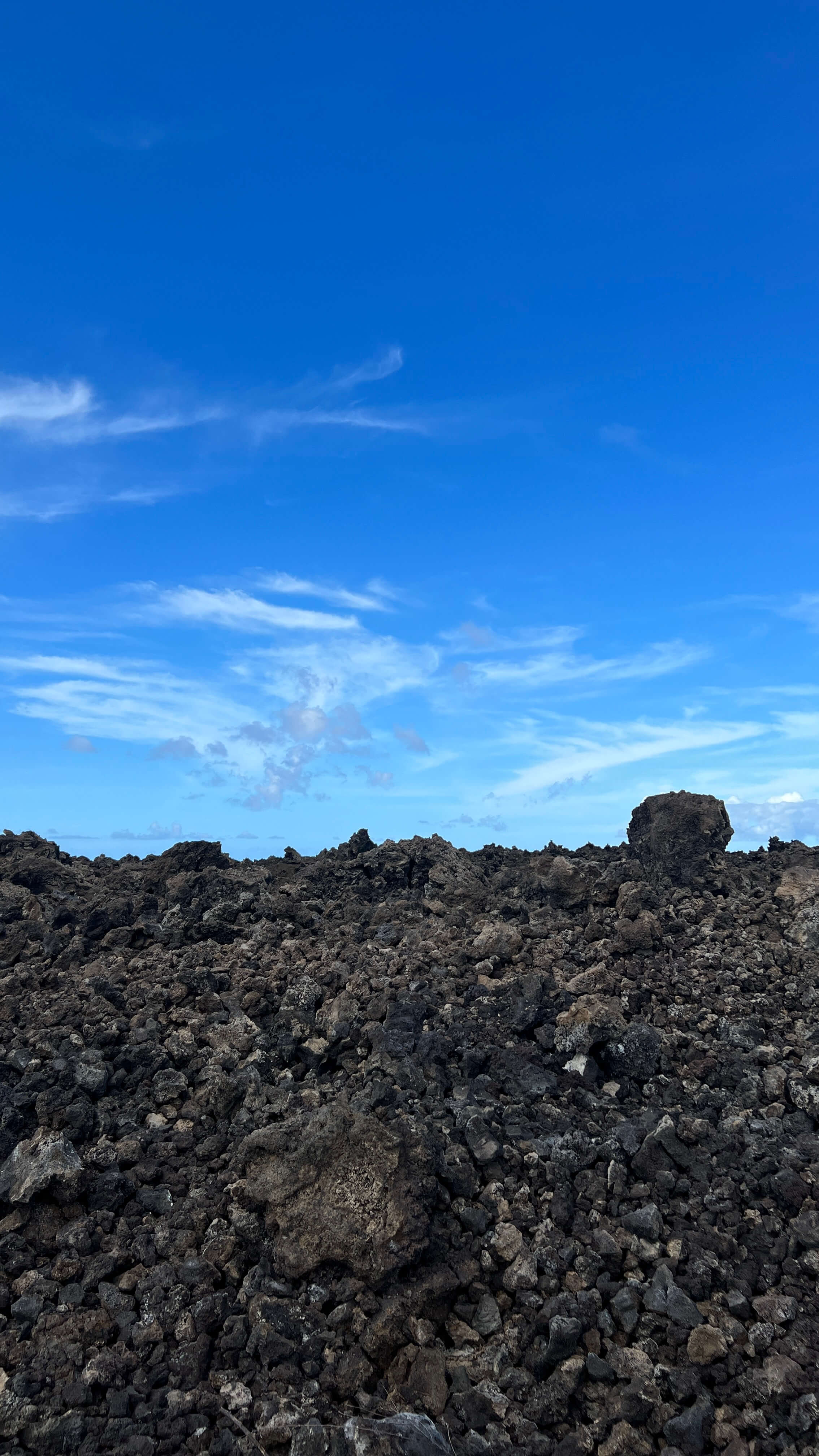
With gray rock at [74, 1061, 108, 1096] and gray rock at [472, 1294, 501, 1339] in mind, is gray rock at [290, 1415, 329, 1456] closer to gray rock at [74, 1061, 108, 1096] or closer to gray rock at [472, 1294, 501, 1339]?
gray rock at [472, 1294, 501, 1339]

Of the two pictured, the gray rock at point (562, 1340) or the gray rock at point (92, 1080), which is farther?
the gray rock at point (92, 1080)

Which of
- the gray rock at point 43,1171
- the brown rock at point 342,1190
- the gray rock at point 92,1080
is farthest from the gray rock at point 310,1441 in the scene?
the gray rock at point 92,1080

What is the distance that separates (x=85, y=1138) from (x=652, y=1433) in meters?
5.68

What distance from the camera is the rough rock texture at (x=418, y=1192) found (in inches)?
252

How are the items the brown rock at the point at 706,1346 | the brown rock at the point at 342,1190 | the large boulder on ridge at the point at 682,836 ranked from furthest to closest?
the large boulder on ridge at the point at 682,836
the brown rock at the point at 342,1190
the brown rock at the point at 706,1346

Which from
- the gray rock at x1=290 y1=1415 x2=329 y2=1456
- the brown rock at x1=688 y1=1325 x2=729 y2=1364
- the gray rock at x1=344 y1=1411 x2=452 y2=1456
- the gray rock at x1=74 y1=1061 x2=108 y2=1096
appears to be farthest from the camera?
the gray rock at x1=74 y1=1061 x2=108 y2=1096

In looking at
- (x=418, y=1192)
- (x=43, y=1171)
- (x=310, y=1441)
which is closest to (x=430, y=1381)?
(x=310, y=1441)

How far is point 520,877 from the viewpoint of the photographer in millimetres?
16219

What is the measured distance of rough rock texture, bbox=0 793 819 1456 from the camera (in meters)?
6.39

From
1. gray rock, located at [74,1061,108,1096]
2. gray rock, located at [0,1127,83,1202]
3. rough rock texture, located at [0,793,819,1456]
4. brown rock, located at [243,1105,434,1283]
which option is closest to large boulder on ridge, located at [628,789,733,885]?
rough rock texture, located at [0,793,819,1456]

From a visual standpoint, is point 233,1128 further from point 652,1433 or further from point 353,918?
point 353,918

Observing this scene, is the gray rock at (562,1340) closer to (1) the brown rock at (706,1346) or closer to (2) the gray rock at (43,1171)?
(1) the brown rock at (706,1346)

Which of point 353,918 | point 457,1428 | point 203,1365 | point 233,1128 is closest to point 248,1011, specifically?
point 233,1128

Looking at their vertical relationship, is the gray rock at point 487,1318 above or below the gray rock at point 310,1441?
above
